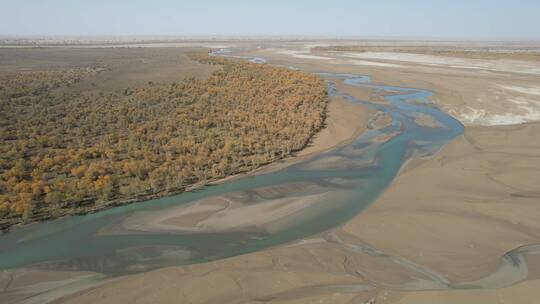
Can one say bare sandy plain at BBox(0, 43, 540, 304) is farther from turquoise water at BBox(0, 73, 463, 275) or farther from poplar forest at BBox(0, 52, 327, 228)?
poplar forest at BBox(0, 52, 327, 228)

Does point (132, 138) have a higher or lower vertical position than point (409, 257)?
higher

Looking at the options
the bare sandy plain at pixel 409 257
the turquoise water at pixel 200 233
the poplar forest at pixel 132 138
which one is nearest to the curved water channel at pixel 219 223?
the turquoise water at pixel 200 233

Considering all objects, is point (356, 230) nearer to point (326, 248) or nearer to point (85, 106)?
point (326, 248)

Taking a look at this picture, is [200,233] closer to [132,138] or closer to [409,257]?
[409,257]

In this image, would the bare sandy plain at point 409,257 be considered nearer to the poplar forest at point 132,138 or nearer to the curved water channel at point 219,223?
the curved water channel at point 219,223

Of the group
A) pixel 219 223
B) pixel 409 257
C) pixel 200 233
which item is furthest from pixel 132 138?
pixel 409 257

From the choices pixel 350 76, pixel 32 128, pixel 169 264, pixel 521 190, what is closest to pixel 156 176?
pixel 169 264
